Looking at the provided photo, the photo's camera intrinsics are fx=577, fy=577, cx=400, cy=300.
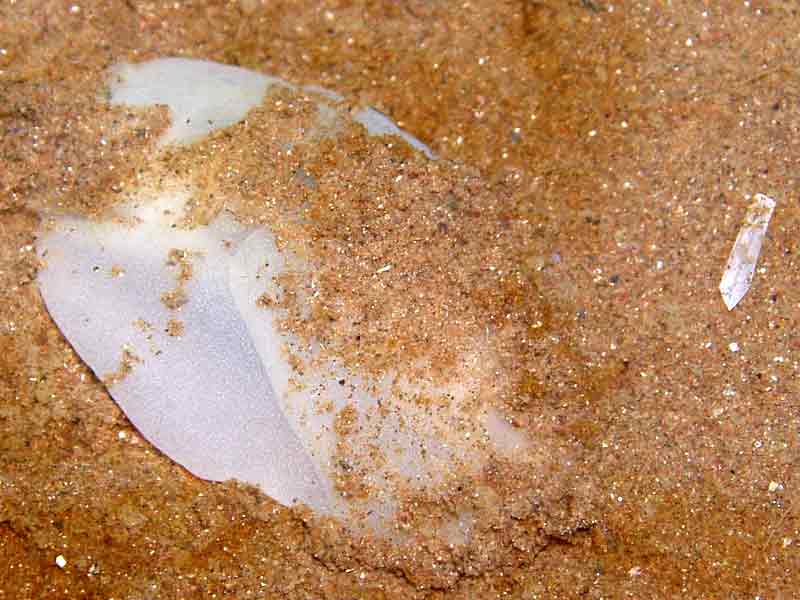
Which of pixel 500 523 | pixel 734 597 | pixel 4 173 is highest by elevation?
pixel 4 173

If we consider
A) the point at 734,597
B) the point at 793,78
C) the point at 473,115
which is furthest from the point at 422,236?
the point at 734,597

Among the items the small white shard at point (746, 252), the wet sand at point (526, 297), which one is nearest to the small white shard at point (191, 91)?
the wet sand at point (526, 297)

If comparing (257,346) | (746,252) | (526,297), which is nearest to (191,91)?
(257,346)

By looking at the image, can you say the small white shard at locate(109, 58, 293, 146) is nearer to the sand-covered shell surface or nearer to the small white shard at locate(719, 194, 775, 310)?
the sand-covered shell surface

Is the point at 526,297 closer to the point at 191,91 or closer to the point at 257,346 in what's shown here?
the point at 257,346

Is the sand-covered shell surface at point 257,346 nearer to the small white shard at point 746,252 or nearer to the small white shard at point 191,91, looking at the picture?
the small white shard at point 191,91

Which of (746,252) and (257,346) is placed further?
(746,252)

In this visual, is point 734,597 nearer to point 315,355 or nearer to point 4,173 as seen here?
point 315,355
